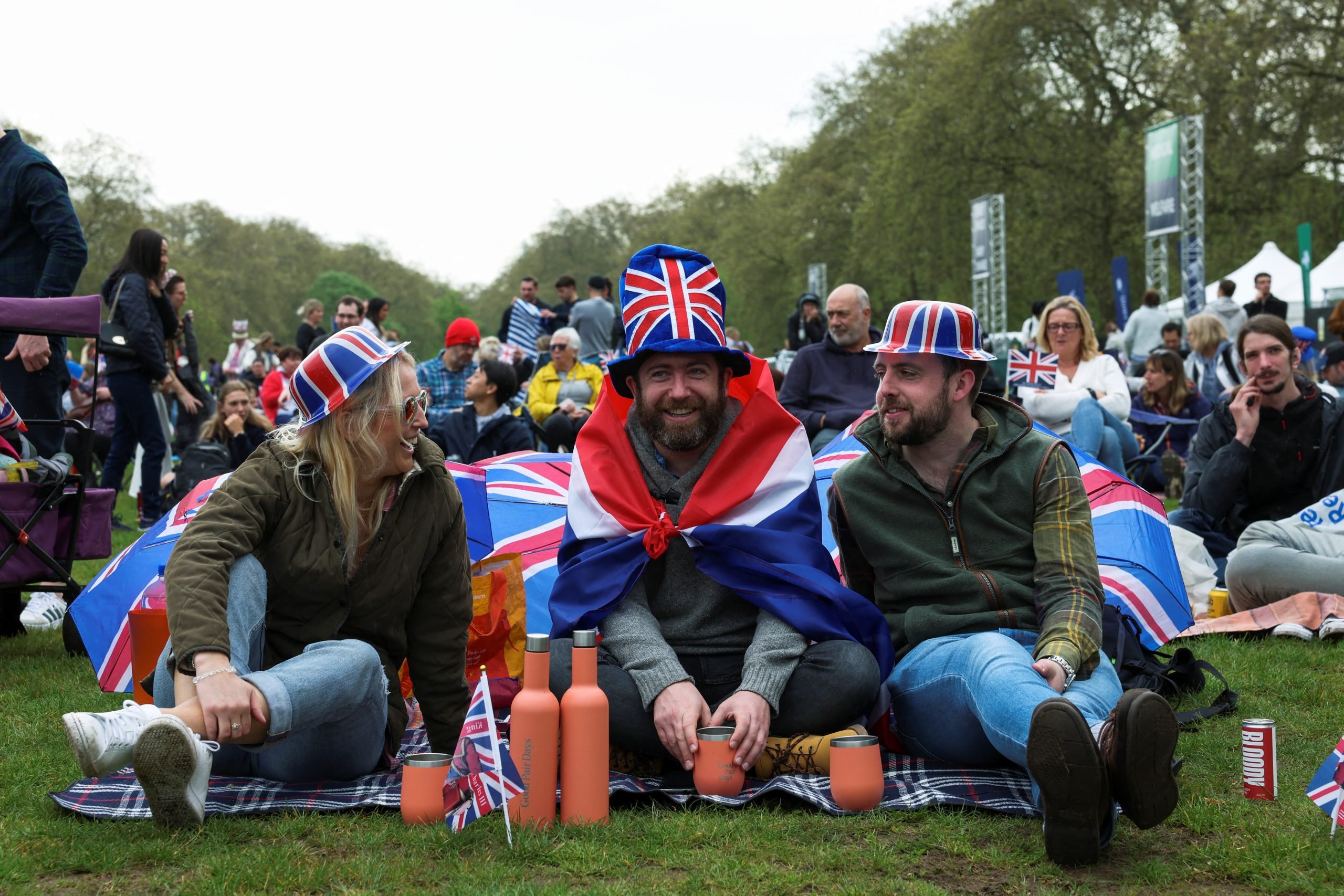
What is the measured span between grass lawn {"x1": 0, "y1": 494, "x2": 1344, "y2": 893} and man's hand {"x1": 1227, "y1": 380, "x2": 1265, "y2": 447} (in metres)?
2.78

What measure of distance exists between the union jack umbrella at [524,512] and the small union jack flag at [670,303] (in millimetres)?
1193

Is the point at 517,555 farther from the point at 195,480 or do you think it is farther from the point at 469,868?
the point at 195,480

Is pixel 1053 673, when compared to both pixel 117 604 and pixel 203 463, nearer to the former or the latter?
pixel 117 604

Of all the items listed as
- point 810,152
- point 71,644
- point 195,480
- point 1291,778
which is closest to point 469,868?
point 1291,778

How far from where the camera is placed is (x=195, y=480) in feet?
28.1

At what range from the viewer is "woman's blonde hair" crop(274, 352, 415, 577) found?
11.0 ft

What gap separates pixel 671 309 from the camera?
3568mm

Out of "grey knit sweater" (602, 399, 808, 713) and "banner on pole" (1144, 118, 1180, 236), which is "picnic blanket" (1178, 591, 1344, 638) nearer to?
"grey knit sweater" (602, 399, 808, 713)

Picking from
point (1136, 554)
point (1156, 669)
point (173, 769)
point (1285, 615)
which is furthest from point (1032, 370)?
point (173, 769)

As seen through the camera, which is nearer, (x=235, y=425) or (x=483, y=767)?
(x=483, y=767)

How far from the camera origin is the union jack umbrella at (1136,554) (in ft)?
15.4

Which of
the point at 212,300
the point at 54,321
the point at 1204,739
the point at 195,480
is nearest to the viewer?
the point at 1204,739

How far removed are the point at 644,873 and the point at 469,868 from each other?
1.28ft

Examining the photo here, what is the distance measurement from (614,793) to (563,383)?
791 centimetres
